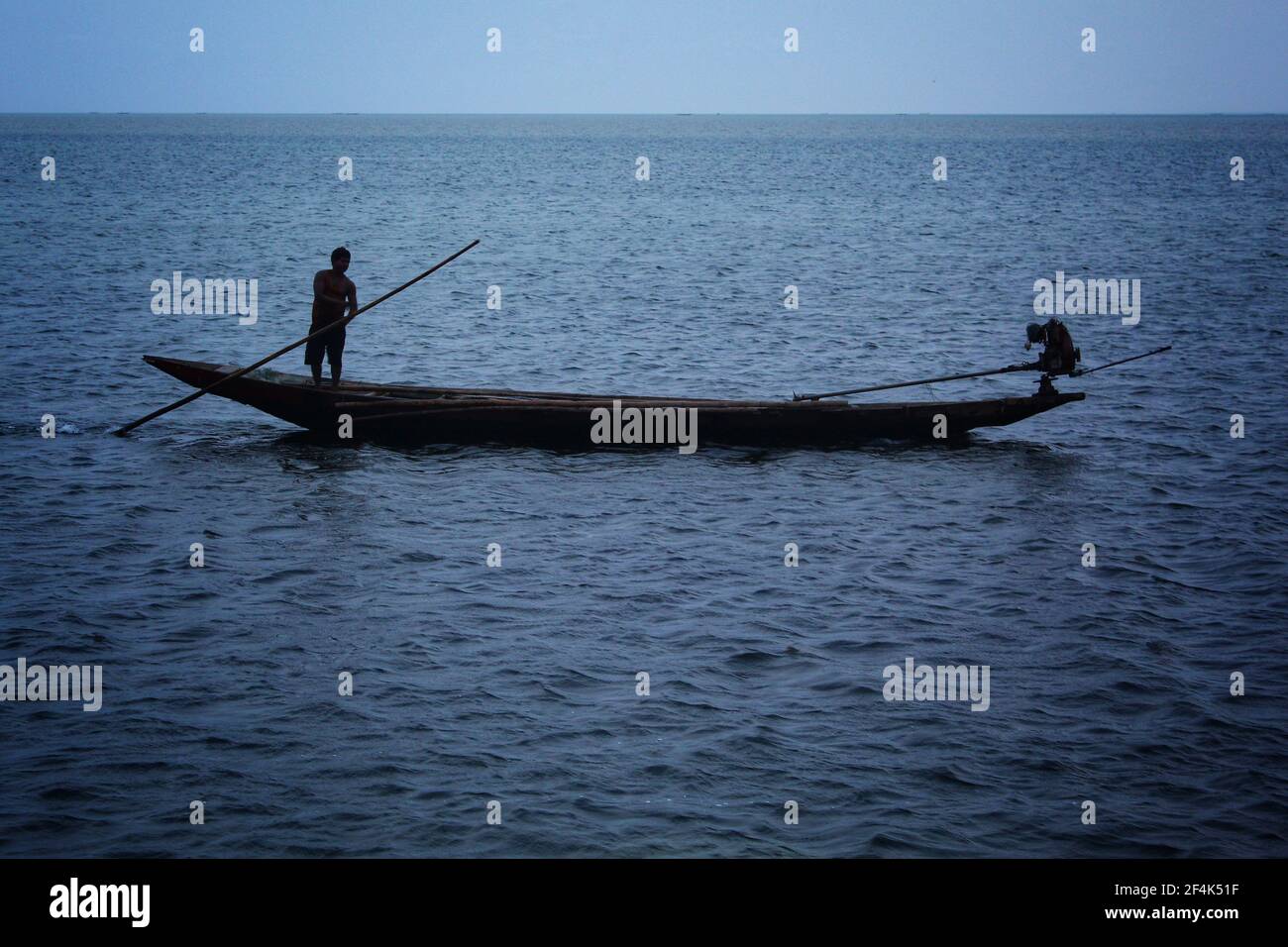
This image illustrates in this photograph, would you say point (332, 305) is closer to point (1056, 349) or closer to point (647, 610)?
point (647, 610)

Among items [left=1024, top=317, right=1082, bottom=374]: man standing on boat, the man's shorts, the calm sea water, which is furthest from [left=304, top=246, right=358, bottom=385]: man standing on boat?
[left=1024, top=317, right=1082, bottom=374]: man standing on boat

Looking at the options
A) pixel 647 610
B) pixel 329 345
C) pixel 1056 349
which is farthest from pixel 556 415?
pixel 1056 349

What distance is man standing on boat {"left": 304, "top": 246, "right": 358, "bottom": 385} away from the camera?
1738 cm

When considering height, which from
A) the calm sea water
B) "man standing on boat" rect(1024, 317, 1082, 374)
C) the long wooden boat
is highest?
"man standing on boat" rect(1024, 317, 1082, 374)

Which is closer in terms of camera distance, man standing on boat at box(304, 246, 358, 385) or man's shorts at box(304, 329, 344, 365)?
man standing on boat at box(304, 246, 358, 385)

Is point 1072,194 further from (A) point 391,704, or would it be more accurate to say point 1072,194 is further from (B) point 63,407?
(A) point 391,704

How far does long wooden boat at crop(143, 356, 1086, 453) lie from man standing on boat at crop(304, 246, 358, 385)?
0.50 metres

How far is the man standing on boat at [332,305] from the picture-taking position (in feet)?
57.0

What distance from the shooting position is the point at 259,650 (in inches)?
447

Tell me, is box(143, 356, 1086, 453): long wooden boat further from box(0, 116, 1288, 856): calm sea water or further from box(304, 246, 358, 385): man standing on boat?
box(304, 246, 358, 385): man standing on boat

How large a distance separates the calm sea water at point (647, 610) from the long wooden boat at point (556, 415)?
364mm

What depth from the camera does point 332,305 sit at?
17438 mm
